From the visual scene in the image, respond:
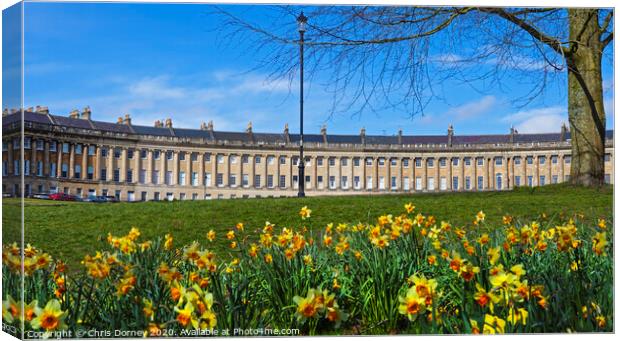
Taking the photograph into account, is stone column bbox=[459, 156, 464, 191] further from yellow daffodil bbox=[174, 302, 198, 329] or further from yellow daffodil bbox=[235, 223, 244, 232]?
yellow daffodil bbox=[174, 302, 198, 329]

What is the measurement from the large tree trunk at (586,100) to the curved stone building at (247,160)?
0.30ft

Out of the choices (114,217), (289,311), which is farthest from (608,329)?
(114,217)

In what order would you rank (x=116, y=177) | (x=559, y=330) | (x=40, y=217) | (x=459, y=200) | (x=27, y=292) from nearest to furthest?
(x=559, y=330), (x=27, y=292), (x=40, y=217), (x=116, y=177), (x=459, y=200)

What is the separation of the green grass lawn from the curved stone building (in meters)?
0.12

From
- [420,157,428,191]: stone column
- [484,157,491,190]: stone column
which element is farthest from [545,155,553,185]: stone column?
[420,157,428,191]: stone column

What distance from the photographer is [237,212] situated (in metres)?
6.40

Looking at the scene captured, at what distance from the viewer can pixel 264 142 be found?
6227 millimetres

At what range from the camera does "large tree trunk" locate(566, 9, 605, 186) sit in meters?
6.57

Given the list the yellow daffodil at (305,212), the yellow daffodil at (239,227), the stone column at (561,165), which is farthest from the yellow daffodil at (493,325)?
the stone column at (561,165)

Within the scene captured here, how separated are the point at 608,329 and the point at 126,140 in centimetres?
405

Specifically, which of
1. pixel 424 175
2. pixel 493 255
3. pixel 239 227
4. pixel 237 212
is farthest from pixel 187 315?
pixel 424 175

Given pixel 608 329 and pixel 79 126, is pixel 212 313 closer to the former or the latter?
pixel 79 126

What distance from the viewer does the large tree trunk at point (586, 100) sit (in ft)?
21.6

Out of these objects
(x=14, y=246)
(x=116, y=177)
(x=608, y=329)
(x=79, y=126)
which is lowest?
(x=608, y=329)
